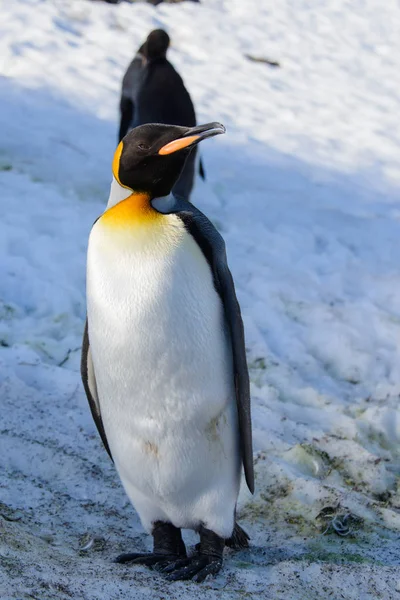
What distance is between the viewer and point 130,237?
2.36m

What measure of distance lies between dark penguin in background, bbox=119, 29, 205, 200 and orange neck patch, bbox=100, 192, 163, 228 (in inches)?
122

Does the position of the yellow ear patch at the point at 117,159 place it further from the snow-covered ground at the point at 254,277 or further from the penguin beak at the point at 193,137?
the snow-covered ground at the point at 254,277

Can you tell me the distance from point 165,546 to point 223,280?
2.62ft

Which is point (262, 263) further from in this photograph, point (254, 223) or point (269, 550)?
point (269, 550)

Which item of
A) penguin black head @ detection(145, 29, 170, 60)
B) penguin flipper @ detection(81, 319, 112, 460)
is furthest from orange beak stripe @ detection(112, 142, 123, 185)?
penguin black head @ detection(145, 29, 170, 60)

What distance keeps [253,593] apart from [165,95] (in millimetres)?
4091

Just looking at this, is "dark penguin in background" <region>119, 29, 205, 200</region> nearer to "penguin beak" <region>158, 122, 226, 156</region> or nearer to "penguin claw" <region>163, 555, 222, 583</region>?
"penguin beak" <region>158, 122, 226, 156</region>

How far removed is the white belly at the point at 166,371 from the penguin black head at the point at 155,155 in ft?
0.38

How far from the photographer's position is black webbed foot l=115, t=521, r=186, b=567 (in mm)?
2480

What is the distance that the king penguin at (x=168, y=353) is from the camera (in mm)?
2318

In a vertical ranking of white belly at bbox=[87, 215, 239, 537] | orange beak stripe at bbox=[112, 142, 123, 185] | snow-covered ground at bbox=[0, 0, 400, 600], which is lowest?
snow-covered ground at bbox=[0, 0, 400, 600]

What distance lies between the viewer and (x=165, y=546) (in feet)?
8.37

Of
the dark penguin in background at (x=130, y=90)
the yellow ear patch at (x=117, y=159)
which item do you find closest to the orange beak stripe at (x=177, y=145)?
the yellow ear patch at (x=117, y=159)

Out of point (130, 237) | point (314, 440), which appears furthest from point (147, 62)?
point (130, 237)
